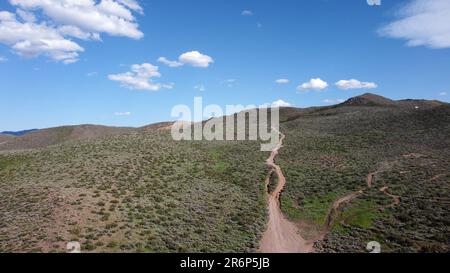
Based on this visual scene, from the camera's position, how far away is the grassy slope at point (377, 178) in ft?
88.6

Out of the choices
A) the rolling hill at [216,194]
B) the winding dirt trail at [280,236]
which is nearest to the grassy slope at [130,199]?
the rolling hill at [216,194]

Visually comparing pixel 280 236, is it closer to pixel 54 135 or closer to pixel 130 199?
pixel 130 199

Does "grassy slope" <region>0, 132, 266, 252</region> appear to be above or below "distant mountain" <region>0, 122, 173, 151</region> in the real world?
below

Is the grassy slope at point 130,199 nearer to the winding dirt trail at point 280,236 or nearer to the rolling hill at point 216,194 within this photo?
the rolling hill at point 216,194

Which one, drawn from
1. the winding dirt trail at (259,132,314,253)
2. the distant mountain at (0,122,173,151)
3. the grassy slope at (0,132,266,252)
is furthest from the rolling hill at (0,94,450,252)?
the distant mountain at (0,122,173,151)

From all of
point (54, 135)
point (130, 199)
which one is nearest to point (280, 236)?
point (130, 199)

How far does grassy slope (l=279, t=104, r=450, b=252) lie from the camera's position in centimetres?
2700

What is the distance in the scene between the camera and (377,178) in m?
38.6

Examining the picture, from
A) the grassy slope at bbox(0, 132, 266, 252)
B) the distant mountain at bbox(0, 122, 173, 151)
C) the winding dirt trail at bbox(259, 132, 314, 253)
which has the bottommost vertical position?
the winding dirt trail at bbox(259, 132, 314, 253)

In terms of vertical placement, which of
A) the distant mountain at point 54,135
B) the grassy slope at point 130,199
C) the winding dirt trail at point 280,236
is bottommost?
the winding dirt trail at point 280,236

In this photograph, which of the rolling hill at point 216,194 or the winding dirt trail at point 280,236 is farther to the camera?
the winding dirt trail at point 280,236

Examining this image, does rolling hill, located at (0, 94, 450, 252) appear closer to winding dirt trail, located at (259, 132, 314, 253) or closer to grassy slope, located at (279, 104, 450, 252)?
grassy slope, located at (279, 104, 450, 252)
